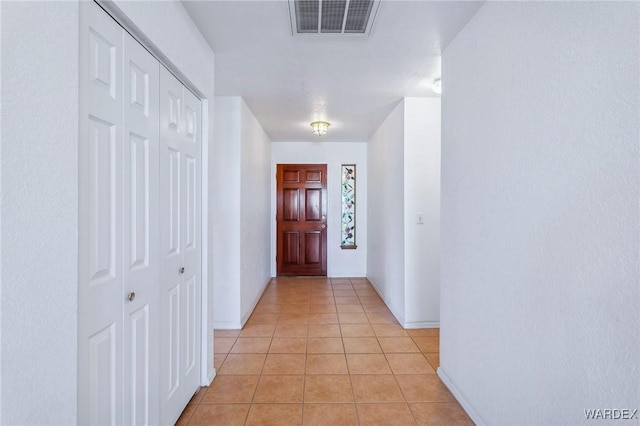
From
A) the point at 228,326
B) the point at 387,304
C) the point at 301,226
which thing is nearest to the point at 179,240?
the point at 228,326

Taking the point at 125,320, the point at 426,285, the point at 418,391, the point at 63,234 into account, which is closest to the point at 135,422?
the point at 125,320

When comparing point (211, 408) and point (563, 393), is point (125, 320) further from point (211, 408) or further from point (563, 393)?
point (563, 393)

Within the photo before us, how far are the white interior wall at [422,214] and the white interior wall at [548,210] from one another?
4.18ft

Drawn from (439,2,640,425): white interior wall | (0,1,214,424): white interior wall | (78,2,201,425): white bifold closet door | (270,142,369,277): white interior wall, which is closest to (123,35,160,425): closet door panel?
(78,2,201,425): white bifold closet door

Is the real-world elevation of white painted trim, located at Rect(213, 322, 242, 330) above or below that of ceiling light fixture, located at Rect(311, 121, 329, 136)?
below

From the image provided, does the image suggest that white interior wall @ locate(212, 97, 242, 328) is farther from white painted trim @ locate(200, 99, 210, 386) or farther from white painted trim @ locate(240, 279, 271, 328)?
white painted trim @ locate(200, 99, 210, 386)

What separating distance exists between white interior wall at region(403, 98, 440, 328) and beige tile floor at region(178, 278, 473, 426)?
10.2 inches

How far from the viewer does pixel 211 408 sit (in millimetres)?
2074

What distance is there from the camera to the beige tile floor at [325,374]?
6.59 feet

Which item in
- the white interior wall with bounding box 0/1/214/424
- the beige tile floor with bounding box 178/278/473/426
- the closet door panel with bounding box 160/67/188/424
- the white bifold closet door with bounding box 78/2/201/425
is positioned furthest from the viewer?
the beige tile floor with bounding box 178/278/473/426

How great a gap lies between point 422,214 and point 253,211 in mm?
2073

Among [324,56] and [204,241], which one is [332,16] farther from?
[204,241]

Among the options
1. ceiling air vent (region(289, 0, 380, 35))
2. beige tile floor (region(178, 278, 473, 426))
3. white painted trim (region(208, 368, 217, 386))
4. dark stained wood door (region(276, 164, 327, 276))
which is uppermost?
ceiling air vent (region(289, 0, 380, 35))

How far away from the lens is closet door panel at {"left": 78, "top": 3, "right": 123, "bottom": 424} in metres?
1.10
